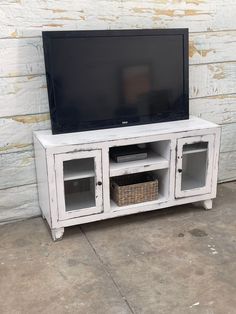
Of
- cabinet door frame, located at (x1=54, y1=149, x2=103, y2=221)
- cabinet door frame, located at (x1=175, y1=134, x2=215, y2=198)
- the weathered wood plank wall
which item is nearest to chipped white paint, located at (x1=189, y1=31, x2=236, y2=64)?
the weathered wood plank wall

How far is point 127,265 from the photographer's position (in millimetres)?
2055

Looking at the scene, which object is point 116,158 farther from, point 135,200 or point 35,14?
point 35,14

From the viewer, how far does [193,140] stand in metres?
2.44

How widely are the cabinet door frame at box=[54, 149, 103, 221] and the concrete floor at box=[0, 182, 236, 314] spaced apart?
0.17 m

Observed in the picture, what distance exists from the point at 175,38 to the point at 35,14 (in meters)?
0.91

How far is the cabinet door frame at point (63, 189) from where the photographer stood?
2.17 m

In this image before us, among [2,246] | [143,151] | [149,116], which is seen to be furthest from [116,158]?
[2,246]

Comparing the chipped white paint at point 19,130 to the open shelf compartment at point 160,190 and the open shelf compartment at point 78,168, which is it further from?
the open shelf compartment at point 160,190

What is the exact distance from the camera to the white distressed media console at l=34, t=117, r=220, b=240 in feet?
7.22

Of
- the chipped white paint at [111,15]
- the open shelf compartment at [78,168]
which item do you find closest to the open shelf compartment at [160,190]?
the open shelf compartment at [78,168]

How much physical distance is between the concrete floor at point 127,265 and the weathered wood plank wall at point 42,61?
0.34m

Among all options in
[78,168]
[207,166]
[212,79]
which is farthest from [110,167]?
[212,79]

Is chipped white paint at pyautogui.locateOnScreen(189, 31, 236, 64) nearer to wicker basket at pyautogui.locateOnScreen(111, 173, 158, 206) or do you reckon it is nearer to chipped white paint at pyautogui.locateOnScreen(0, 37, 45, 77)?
wicker basket at pyautogui.locateOnScreen(111, 173, 158, 206)

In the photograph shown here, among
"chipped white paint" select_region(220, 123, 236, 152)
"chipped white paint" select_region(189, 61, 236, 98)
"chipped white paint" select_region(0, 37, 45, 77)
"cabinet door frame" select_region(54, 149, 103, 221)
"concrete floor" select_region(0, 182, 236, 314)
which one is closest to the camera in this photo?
"concrete floor" select_region(0, 182, 236, 314)
